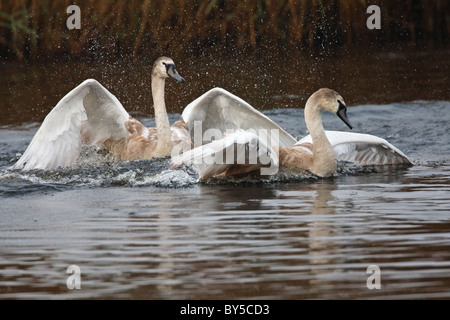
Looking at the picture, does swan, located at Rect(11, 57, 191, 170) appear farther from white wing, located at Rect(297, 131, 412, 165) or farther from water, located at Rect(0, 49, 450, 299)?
white wing, located at Rect(297, 131, 412, 165)

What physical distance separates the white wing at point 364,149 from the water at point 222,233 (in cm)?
14

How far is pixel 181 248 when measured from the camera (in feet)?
19.1

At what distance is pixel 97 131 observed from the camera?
10.5 metres

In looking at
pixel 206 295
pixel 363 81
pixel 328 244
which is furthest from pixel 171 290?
pixel 363 81

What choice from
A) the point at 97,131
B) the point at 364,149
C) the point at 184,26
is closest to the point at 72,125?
the point at 97,131

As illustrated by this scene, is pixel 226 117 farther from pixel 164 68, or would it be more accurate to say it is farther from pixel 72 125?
pixel 72 125

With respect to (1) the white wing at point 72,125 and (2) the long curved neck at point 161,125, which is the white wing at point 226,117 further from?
(1) the white wing at point 72,125

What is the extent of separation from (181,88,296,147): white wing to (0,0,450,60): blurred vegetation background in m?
7.54

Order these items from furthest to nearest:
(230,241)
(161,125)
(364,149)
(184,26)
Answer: (184,26), (161,125), (364,149), (230,241)

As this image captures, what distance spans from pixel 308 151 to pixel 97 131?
2498 millimetres

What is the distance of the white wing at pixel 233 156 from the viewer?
7.81 m

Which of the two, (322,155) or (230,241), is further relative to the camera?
(322,155)

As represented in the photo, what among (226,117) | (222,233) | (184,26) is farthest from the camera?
(184,26)
